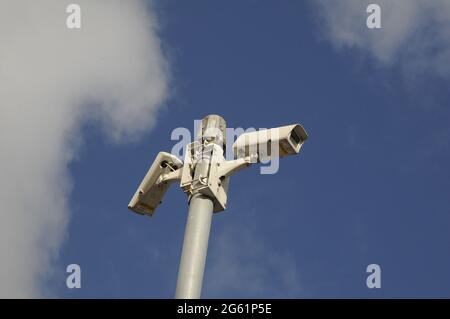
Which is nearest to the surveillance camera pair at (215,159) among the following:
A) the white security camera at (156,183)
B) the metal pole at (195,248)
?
the white security camera at (156,183)

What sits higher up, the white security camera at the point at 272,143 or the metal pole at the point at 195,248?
the white security camera at the point at 272,143

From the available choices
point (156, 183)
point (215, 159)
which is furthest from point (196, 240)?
point (156, 183)

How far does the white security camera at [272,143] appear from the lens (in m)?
22.5

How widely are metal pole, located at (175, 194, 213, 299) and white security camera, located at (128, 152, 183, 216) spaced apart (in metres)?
1.88

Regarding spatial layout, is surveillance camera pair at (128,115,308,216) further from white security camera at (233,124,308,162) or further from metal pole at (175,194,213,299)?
metal pole at (175,194,213,299)

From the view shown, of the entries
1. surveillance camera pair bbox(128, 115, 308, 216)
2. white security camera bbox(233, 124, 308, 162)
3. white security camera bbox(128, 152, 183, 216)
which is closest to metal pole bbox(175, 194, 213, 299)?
surveillance camera pair bbox(128, 115, 308, 216)

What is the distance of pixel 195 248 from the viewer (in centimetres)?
2055

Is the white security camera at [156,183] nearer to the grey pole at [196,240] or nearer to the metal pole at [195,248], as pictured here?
the grey pole at [196,240]

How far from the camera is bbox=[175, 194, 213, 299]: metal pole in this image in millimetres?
19797

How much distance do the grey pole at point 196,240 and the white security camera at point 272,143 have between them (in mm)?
651

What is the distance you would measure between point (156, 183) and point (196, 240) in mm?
Result: 3544

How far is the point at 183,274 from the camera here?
20031mm

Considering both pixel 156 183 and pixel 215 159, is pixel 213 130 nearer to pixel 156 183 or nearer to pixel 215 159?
pixel 215 159
